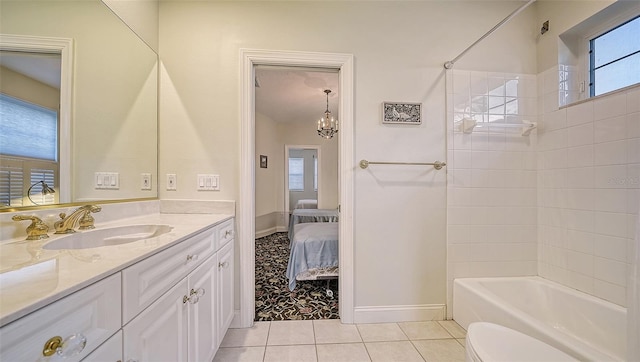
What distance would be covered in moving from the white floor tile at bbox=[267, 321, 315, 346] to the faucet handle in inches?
53.6

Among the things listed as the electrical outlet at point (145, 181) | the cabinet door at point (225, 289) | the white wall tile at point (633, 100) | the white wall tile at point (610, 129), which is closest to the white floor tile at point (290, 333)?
the cabinet door at point (225, 289)

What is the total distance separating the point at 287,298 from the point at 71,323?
1.87 m

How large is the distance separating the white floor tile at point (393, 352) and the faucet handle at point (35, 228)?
1.84 metres

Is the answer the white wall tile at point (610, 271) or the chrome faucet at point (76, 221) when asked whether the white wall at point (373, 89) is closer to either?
the chrome faucet at point (76, 221)

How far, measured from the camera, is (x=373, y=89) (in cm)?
184

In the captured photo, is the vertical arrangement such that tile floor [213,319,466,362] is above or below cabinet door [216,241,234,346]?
below

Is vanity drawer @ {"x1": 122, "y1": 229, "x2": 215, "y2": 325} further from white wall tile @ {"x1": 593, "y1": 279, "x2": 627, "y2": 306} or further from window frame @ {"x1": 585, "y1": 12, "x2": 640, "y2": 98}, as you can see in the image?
window frame @ {"x1": 585, "y1": 12, "x2": 640, "y2": 98}

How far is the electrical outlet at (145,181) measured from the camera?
5.34 ft

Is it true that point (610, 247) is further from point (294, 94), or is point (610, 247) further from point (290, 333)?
point (294, 94)

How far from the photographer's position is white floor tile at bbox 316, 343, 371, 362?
145 centimetres

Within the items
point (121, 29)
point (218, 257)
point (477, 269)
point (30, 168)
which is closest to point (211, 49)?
point (121, 29)

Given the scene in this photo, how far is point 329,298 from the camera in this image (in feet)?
7.22

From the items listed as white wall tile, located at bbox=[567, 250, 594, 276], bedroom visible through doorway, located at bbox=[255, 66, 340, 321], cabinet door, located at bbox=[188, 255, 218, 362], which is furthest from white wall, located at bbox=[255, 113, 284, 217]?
white wall tile, located at bbox=[567, 250, 594, 276]

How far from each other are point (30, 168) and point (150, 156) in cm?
70
